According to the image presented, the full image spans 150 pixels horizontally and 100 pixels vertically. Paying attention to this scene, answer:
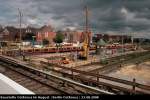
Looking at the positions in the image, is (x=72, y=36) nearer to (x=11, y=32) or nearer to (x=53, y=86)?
(x=11, y=32)

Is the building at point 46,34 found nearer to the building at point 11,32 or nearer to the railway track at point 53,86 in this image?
the building at point 11,32

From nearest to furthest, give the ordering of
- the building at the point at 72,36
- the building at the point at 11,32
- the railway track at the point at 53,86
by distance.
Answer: the railway track at the point at 53,86 < the building at the point at 11,32 < the building at the point at 72,36

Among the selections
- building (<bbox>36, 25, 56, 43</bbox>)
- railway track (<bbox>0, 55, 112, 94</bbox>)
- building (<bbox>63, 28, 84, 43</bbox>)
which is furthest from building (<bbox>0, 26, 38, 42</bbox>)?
railway track (<bbox>0, 55, 112, 94</bbox>)

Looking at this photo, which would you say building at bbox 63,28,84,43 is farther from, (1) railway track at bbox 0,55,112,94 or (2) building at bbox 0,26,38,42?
(1) railway track at bbox 0,55,112,94

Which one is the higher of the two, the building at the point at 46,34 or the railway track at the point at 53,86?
the building at the point at 46,34

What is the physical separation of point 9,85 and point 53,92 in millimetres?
2861

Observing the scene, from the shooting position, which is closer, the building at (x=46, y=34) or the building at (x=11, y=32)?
the building at (x=11, y=32)

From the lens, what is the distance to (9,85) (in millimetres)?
12242

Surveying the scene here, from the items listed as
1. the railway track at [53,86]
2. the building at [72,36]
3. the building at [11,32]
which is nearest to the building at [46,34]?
the building at [11,32]

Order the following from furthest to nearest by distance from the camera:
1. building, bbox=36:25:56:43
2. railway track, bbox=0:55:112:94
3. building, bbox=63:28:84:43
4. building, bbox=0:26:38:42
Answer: building, bbox=63:28:84:43, building, bbox=36:25:56:43, building, bbox=0:26:38:42, railway track, bbox=0:55:112:94

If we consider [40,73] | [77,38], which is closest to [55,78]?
[40,73]

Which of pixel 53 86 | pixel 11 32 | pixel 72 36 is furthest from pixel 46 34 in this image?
pixel 53 86

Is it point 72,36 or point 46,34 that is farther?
point 72,36

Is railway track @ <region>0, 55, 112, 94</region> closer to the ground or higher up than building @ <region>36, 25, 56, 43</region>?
closer to the ground
